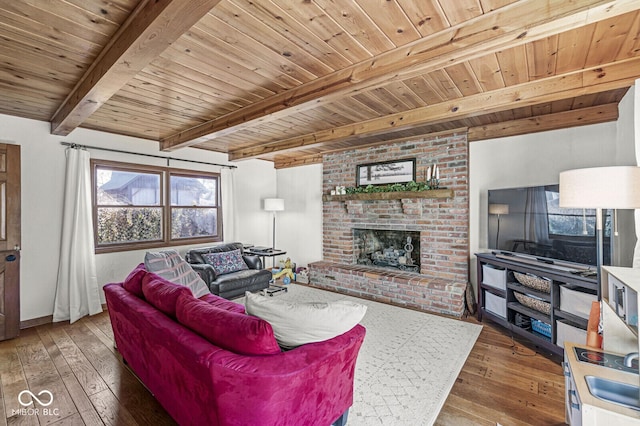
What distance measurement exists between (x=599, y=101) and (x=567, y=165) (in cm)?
68

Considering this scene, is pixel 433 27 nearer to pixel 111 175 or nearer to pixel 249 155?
pixel 249 155

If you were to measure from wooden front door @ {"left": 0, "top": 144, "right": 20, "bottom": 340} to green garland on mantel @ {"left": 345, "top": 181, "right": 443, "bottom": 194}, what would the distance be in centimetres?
427

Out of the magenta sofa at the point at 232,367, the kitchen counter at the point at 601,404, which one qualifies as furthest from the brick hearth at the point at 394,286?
the magenta sofa at the point at 232,367

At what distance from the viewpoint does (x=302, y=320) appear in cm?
153

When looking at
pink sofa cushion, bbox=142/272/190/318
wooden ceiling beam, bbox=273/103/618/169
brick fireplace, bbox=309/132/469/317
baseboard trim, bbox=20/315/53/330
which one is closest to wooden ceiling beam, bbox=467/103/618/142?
→ wooden ceiling beam, bbox=273/103/618/169

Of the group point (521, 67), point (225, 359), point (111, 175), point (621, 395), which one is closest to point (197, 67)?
point (225, 359)

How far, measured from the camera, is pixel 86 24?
175 centimetres

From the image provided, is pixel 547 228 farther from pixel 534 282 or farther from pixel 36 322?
pixel 36 322

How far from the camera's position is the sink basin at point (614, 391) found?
1.33m

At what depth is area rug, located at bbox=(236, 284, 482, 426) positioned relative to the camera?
197 cm

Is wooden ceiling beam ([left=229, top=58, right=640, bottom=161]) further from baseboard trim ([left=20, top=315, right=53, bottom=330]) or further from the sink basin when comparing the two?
baseboard trim ([left=20, top=315, right=53, bottom=330])

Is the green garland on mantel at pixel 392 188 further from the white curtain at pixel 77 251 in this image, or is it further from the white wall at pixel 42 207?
the white curtain at pixel 77 251

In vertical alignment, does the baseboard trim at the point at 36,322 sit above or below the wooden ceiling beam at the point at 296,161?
below

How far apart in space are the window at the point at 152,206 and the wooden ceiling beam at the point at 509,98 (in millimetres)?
2628
